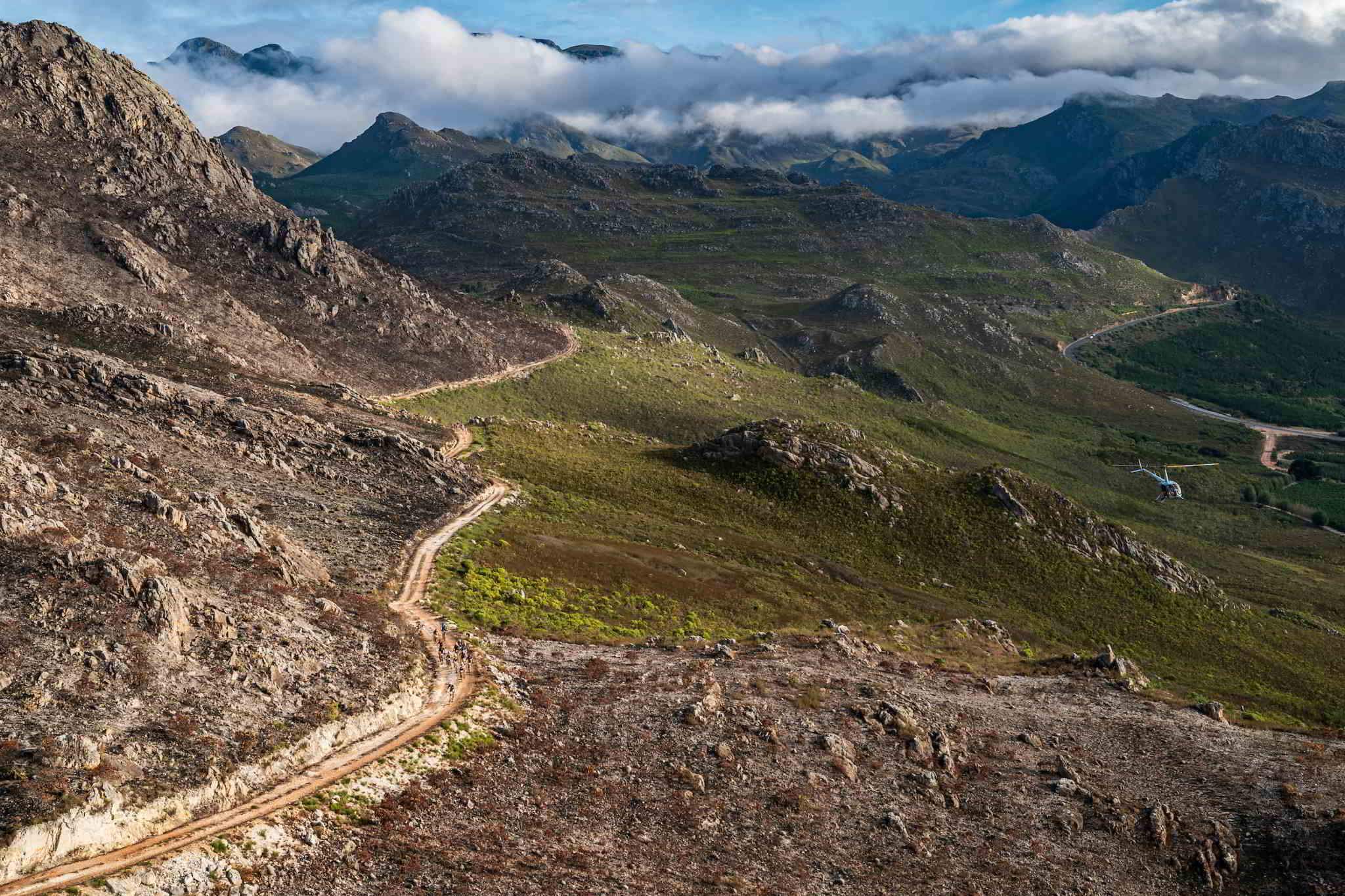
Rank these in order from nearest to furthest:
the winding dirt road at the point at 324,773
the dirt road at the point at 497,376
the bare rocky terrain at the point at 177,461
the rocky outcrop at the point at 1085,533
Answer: the winding dirt road at the point at 324,773
the bare rocky terrain at the point at 177,461
the rocky outcrop at the point at 1085,533
the dirt road at the point at 497,376

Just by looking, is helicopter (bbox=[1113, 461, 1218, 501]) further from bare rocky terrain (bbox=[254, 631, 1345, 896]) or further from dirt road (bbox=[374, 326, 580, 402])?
bare rocky terrain (bbox=[254, 631, 1345, 896])

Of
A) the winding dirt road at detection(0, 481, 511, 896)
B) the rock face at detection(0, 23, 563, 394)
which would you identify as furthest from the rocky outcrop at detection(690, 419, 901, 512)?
the winding dirt road at detection(0, 481, 511, 896)

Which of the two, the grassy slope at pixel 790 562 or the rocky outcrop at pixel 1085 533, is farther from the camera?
the rocky outcrop at pixel 1085 533

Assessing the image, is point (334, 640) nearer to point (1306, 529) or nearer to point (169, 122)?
point (169, 122)

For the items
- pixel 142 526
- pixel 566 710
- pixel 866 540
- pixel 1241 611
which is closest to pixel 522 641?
pixel 566 710

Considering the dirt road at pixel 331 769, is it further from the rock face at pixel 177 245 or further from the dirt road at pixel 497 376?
the dirt road at pixel 497 376

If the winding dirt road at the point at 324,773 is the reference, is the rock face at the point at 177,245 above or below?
above

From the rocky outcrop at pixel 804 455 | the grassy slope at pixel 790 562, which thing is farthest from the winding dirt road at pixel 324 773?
the rocky outcrop at pixel 804 455
